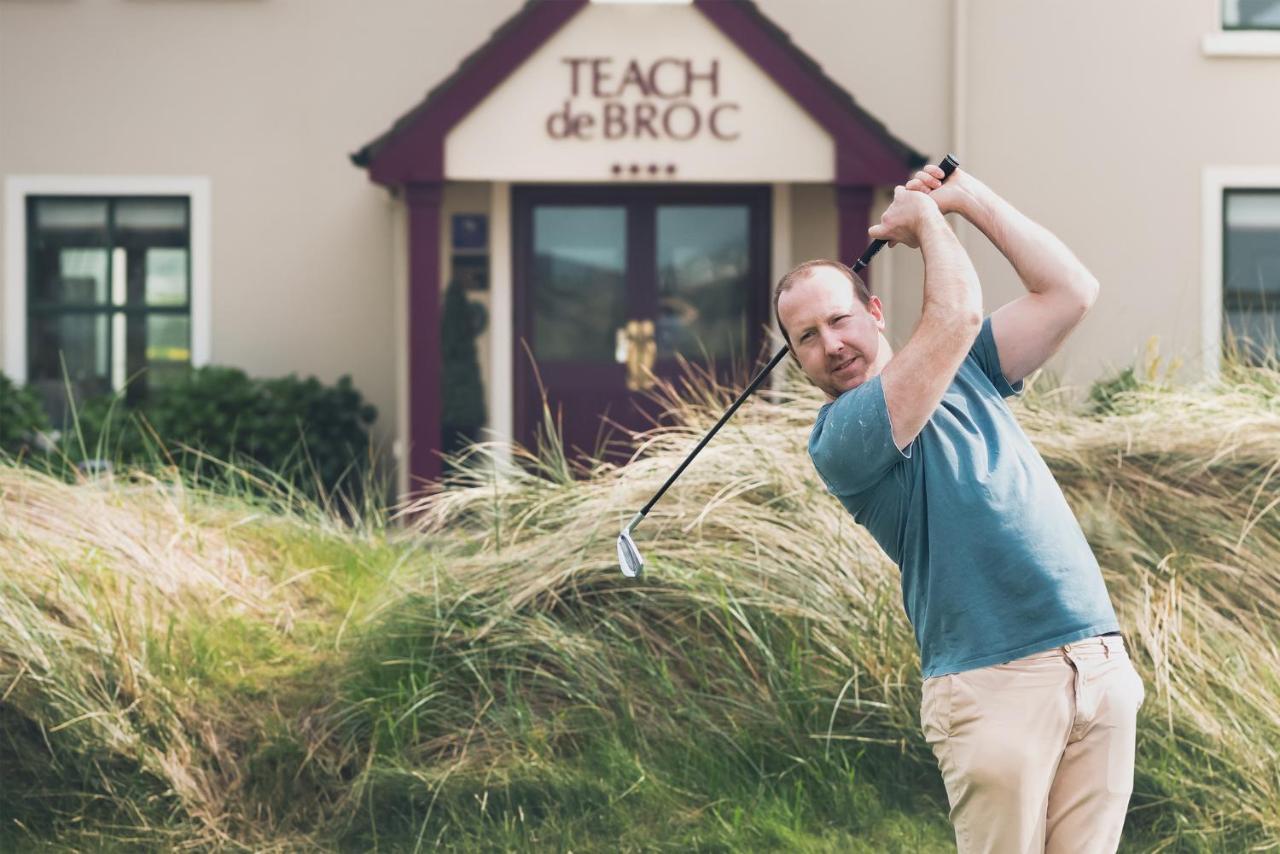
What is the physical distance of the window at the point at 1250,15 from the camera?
11477 millimetres

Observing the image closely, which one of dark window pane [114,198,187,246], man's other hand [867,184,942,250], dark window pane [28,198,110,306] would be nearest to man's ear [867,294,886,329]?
man's other hand [867,184,942,250]

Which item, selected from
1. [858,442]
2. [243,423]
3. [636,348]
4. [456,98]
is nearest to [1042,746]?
[858,442]

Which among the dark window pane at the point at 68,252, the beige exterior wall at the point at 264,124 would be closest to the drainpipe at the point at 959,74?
the beige exterior wall at the point at 264,124

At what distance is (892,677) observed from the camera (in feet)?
15.4

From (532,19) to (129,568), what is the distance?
5.68 m

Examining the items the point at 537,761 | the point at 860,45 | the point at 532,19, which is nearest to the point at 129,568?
the point at 537,761

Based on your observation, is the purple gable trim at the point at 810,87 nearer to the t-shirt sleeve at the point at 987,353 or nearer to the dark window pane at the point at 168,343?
the dark window pane at the point at 168,343

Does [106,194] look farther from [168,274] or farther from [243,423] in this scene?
[243,423]

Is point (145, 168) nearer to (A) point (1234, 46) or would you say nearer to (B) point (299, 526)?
(B) point (299, 526)

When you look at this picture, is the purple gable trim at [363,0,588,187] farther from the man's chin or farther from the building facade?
the man's chin

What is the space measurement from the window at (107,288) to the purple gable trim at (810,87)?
4.15m

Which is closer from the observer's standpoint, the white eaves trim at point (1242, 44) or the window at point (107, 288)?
the white eaves trim at point (1242, 44)

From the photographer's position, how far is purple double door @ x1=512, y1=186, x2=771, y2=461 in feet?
36.6

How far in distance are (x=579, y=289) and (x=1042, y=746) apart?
8.71 metres
